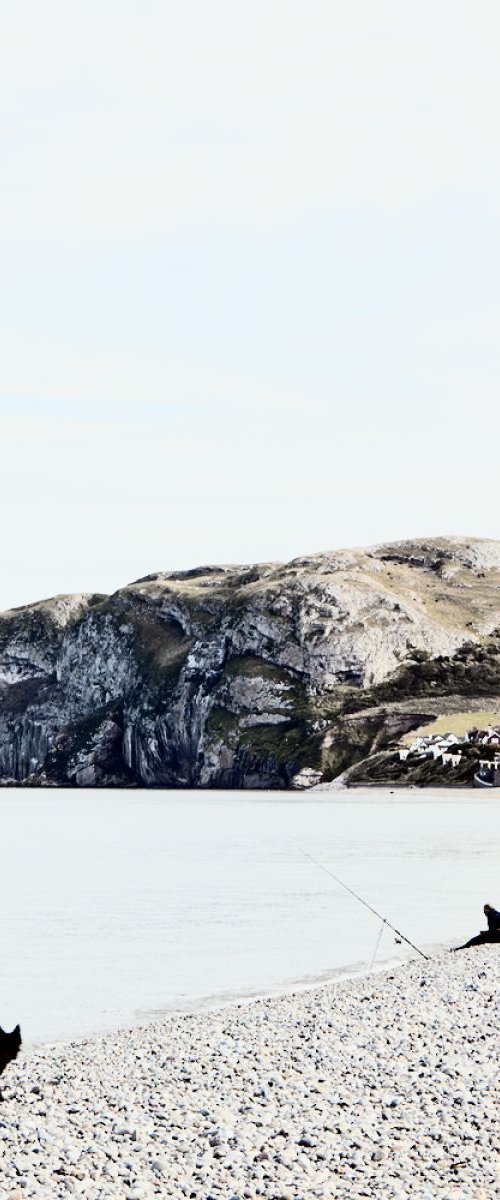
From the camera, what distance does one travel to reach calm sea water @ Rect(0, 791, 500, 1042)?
2230 centimetres

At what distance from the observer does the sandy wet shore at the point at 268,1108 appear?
443 inches

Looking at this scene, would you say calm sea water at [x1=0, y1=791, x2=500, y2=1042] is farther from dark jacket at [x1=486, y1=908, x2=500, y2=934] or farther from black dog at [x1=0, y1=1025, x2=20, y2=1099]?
black dog at [x1=0, y1=1025, x2=20, y2=1099]

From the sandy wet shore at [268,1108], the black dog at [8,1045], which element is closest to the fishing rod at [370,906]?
the sandy wet shore at [268,1108]

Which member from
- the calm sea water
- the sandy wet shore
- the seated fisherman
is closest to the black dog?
the sandy wet shore

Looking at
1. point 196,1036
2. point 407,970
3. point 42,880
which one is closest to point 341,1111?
point 196,1036

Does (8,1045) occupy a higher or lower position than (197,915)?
higher

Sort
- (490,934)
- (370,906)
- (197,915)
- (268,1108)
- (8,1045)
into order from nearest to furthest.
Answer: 1. (268,1108)
2. (8,1045)
3. (490,934)
4. (197,915)
5. (370,906)

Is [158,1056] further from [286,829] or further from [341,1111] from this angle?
[286,829]

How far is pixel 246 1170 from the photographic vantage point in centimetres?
1154

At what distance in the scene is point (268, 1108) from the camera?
13.5 m

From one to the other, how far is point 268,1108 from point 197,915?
2080 centimetres

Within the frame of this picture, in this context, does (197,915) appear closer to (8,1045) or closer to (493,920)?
(493,920)

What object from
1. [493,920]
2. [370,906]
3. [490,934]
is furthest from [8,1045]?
[370,906]

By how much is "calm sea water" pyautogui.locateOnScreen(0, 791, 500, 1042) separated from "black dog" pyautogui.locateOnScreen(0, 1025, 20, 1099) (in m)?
3.39
